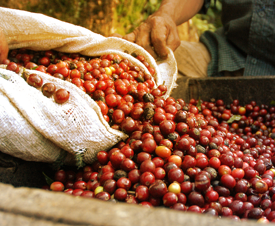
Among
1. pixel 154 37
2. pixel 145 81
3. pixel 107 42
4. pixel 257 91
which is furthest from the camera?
pixel 257 91

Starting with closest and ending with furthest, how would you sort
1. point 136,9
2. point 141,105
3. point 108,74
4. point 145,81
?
point 141,105 → point 108,74 → point 145,81 → point 136,9

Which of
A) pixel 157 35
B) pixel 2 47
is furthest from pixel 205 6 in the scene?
pixel 2 47

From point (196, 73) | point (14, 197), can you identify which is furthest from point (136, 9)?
point (14, 197)

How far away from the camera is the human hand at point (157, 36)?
2.60 metres

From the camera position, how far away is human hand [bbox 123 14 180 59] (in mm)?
2604

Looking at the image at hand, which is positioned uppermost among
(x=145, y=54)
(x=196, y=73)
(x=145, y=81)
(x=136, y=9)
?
(x=136, y=9)

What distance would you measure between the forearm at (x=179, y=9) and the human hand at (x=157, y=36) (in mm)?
335

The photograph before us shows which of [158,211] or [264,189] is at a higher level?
[158,211]

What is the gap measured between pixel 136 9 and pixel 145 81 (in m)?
4.69

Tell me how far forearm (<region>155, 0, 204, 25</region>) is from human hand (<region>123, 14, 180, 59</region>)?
335mm

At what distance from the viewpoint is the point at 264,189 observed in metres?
1.19

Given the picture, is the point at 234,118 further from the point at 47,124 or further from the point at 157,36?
the point at 47,124

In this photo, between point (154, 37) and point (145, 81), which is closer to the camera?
point (145, 81)

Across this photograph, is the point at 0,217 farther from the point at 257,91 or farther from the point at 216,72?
the point at 216,72
